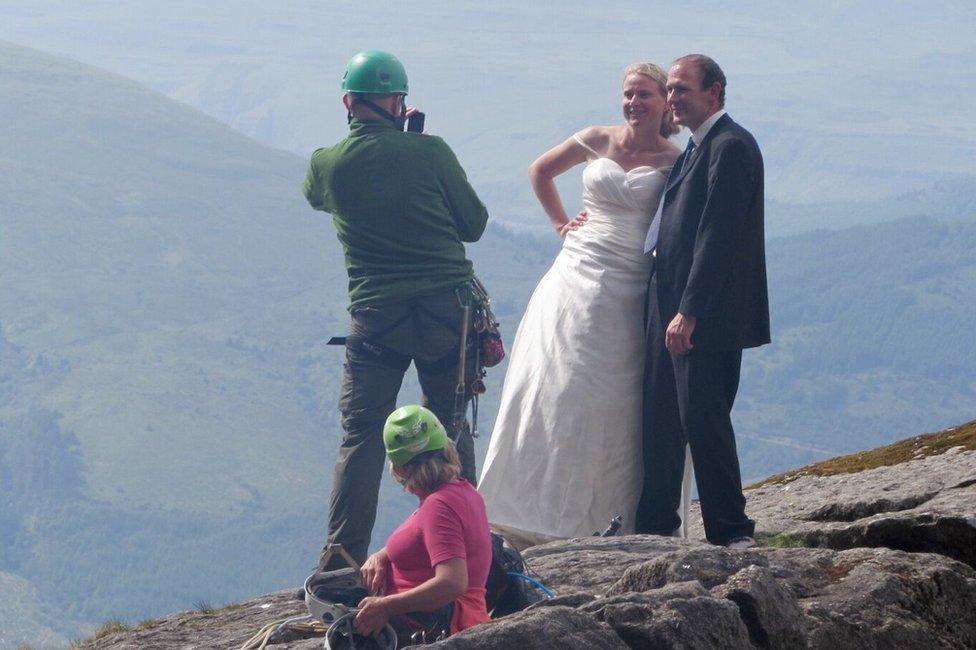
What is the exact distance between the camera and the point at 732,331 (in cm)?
945

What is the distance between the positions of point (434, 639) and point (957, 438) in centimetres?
858

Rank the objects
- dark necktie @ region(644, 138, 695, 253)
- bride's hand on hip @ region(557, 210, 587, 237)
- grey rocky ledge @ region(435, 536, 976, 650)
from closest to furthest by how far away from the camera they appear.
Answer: grey rocky ledge @ region(435, 536, 976, 650)
dark necktie @ region(644, 138, 695, 253)
bride's hand on hip @ region(557, 210, 587, 237)

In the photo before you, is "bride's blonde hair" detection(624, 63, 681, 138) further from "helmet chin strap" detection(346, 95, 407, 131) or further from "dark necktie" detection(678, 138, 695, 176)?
"helmet chin strap" detection(346, 95, 407, 131)

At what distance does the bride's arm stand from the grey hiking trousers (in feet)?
4.67

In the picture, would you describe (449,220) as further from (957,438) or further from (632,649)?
(957,438)

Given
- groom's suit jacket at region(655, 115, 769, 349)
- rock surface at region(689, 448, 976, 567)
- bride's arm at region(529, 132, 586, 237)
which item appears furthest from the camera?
bride's arm at region(529, 132, 586, 237)

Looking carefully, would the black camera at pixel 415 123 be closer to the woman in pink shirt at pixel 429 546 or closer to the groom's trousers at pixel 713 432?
the groom's trousers at pixel 713 432

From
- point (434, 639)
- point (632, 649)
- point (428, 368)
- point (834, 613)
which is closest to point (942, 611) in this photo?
point (834, 613)

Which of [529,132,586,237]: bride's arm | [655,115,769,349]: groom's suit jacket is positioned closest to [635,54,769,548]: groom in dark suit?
[655,115,769,349]: groom's suit jacket

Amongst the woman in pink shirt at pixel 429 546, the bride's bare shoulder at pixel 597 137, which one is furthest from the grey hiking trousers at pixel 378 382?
the woman in pink shirt at pixel 429 546

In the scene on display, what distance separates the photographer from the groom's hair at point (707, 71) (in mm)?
9523

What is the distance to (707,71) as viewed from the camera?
9547mm

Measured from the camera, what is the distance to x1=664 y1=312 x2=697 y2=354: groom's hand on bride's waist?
30.8 feet

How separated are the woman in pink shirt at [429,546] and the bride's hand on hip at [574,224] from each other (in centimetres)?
415
